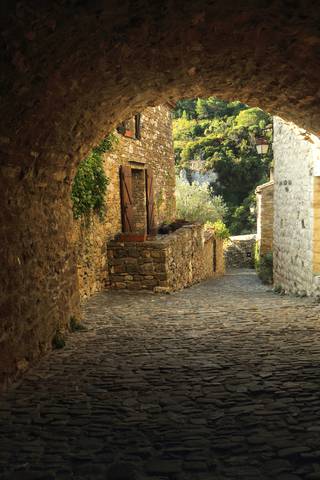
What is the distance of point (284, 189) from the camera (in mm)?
9172

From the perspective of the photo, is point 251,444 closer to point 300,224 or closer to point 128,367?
point 128,367

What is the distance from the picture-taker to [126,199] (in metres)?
9.62

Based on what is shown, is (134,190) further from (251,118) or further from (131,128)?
(251,118)

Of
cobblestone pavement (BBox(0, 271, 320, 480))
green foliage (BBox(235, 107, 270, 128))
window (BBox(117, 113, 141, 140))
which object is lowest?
cobblestone pavement (BBox(0, 271, 320, 480))

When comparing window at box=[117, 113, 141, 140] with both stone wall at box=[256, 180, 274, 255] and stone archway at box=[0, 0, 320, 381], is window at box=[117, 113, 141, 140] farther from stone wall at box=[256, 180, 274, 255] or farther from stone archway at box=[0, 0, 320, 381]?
stone wall at box=[256, 180, 274, 255]

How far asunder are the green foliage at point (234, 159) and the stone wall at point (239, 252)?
662 cm

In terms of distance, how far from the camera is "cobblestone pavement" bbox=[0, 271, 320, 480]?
2205 mm

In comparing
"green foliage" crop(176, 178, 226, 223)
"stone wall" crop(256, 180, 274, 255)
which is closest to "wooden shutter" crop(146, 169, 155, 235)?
"stone wall" crop(256, 180, 274, 255)

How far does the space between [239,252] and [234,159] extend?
34.6ft

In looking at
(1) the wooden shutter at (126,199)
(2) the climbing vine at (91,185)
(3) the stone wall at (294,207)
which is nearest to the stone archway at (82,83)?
(2) the climbing vine at (91,185)

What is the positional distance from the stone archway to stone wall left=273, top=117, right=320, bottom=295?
96.1 inches

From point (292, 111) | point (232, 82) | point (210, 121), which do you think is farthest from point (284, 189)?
point (210, 121)

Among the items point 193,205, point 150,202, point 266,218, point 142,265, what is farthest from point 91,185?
point 193,205

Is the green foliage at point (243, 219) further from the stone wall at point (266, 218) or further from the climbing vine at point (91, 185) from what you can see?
the climbing vine at point (91, 185)
